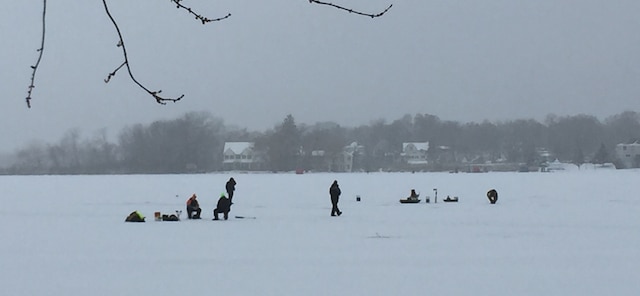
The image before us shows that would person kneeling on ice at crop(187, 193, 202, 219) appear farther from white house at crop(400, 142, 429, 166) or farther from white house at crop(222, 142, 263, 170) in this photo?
white house at crop(400, 142, 429, 166)

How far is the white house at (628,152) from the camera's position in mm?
110631

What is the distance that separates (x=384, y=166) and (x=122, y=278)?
104142mm

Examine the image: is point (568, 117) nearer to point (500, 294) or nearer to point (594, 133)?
point (594, 133)

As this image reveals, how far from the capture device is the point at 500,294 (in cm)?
810

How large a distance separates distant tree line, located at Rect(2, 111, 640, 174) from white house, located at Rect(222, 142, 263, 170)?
1.42 meters

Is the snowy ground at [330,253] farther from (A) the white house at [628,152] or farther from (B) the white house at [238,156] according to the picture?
(A) the white house at [628,152]

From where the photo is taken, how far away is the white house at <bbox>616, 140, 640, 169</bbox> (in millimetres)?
110631

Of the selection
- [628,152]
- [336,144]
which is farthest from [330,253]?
[628,152]

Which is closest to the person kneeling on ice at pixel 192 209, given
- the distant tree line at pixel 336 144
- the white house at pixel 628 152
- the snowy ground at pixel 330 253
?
the snowy ground at pixel 330 253

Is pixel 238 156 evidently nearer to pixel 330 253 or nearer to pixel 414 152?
pixel 414 152

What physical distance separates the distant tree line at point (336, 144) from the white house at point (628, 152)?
1845 mm

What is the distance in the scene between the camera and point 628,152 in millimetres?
116750

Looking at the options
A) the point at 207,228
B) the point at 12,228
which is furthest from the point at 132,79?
the point at 12,228

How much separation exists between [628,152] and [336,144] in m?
47.7
